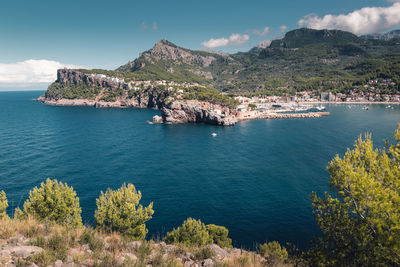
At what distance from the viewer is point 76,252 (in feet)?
51.1

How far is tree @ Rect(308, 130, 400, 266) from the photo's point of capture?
53.0 ft

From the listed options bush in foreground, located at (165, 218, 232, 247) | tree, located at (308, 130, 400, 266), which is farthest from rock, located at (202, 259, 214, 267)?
tree, located at (308, 130, 400, 266)

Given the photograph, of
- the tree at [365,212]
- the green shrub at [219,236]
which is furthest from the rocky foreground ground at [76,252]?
the green shrub at [219,236]

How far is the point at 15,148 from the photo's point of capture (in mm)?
86312

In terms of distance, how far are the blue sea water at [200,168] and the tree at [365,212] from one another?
1858 cm

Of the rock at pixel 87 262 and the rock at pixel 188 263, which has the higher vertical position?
the rock at pixel 87 262

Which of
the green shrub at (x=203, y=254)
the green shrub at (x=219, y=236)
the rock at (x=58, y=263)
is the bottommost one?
the green shrub at (x=219, y=236)

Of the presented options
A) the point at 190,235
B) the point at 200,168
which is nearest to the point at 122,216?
the point at 190,235

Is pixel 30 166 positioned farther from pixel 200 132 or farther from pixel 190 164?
pixel 200 132

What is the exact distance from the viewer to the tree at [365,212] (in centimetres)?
1616

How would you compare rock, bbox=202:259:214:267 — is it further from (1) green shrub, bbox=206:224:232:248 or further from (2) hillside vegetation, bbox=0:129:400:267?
(1) green shrub, bbox=206:224:232:248

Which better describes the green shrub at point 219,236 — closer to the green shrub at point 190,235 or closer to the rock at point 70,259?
the green shrub at point 190,235

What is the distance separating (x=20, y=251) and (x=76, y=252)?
11.0 ft

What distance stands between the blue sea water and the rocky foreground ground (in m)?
22.4
